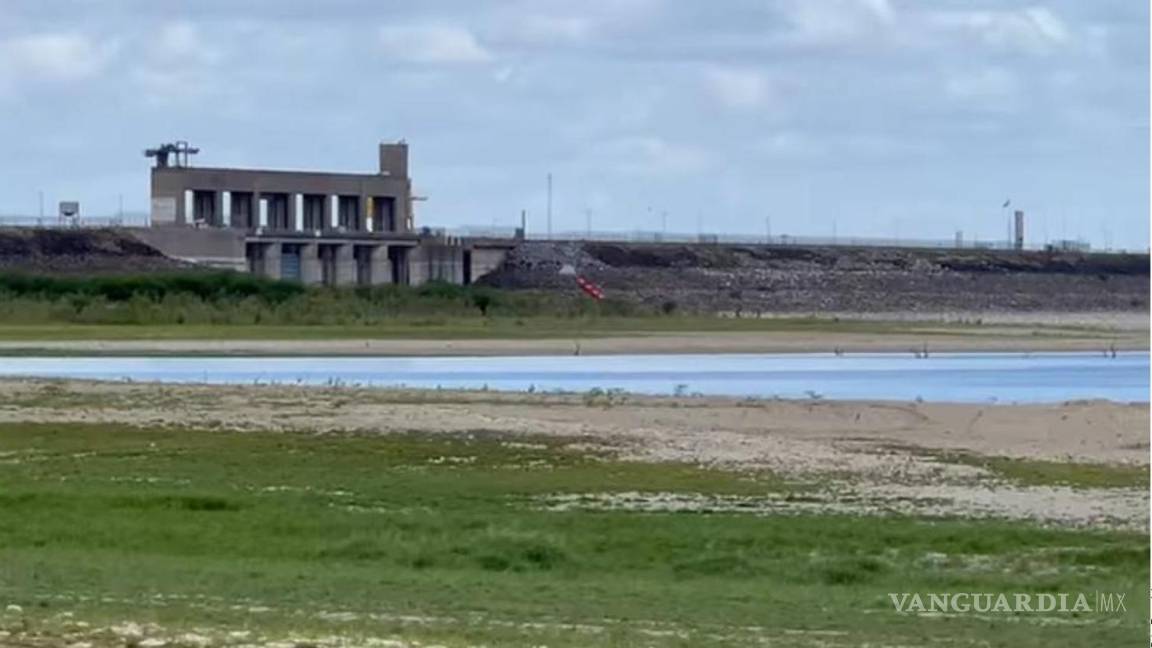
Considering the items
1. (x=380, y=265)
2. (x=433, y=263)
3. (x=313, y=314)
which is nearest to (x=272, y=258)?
(x=380, y=265)

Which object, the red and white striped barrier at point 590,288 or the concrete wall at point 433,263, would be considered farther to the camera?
the concrete wall at point 433,263

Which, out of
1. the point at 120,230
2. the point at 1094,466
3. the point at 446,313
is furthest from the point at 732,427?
the point at 120,230

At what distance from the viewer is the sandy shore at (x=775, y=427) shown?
26.2 meters

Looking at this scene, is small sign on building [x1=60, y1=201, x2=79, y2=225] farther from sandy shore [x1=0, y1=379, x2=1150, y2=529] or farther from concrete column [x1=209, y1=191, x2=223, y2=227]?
sandy shore [x1=0, y1=379, x2=1150, y2=529]

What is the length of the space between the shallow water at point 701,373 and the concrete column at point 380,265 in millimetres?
51468

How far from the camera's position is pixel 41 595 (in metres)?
16.4

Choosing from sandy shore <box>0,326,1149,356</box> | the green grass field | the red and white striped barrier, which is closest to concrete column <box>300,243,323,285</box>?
the red and white striped barrier

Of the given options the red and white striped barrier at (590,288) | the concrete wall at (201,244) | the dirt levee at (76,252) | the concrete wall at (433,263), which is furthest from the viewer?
the concrete wall at (433,263)

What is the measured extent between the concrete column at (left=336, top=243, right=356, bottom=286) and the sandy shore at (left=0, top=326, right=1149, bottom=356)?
36.4m

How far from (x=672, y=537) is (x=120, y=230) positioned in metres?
99.8

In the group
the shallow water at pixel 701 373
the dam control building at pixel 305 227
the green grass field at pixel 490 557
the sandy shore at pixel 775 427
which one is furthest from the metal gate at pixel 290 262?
the green grass field at pixel 490 557

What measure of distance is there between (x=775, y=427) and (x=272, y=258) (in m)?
82.3

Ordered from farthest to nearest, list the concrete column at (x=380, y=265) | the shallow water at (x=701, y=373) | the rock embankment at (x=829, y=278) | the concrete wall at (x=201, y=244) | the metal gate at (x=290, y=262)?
1. the rock embankment at (x=829, y=278)
2. the concrete column at (x=380, y=265)
3. the metal gate at (x=290, y=262)
4. the concrete wall at (x=201, y=244)
5. the shallow water at (x=701, y=373)

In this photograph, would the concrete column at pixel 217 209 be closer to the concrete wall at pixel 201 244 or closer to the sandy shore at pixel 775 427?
the concrete wall at pixel 201 244
